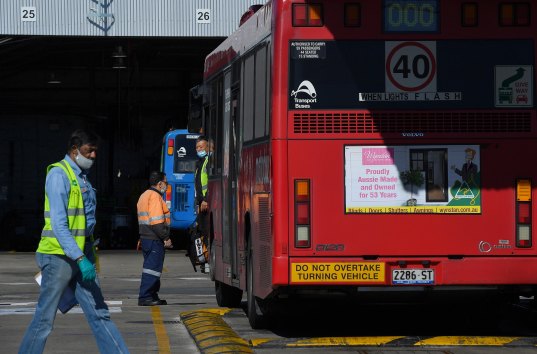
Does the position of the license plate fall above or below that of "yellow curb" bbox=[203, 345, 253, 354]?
above

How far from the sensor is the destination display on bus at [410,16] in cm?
1329

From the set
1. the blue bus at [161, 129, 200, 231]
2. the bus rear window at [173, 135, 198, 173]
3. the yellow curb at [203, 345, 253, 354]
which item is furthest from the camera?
the bus rear window at [173, 135, 198, 173]

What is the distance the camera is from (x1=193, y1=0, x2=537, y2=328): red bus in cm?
1310

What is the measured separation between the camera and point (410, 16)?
1334 cm

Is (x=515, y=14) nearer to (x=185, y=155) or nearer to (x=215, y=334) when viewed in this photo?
(x=215, y=334)

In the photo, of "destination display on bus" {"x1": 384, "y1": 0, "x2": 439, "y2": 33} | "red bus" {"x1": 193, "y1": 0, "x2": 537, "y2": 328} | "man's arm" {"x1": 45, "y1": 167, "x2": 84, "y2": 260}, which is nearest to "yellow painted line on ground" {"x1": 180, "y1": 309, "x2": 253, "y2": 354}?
"red bus" {"x1": 193, "y1": 0, "x2": 537, "y2": 328}

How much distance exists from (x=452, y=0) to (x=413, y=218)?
1996 millimetres

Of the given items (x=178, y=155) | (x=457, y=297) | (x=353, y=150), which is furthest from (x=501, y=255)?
(x=178, y=155)

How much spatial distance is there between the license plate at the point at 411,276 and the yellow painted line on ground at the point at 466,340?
53 centimetres

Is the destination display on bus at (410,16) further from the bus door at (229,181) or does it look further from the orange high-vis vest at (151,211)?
the orange high-vis vest at (151,211)

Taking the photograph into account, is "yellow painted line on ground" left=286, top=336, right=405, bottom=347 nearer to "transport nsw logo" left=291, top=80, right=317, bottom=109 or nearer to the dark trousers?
"transport nsw logo" left=291, top=80, right=317, bottom=109

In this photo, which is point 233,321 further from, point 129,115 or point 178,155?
point 129,115

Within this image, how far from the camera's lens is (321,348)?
42.4 ft

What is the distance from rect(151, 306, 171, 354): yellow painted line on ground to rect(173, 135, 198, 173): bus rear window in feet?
69.9
